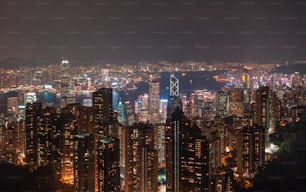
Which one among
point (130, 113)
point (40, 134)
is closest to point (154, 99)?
point (130, 113)

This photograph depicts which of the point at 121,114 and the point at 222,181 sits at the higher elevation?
the point at 121,114

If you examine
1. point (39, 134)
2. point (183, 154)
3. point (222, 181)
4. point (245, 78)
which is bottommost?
point (222, 181)

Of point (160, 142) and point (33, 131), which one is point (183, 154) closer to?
point (160, 142)

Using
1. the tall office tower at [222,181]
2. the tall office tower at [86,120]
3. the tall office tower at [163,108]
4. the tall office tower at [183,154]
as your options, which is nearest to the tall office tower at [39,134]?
the tall office tower at [86,120]

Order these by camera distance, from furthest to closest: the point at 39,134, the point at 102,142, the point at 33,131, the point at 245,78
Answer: the point at 39,134 → the point at 33,131 → the point at 102,142 → the point at 245,78

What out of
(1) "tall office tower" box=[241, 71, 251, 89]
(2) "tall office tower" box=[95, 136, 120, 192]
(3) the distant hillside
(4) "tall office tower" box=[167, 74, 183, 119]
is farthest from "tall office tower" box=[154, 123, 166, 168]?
(3) the distant hillside

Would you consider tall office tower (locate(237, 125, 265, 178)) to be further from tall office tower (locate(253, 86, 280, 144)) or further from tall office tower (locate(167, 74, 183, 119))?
tall office tower (locate(167, 74, 183, 119))
